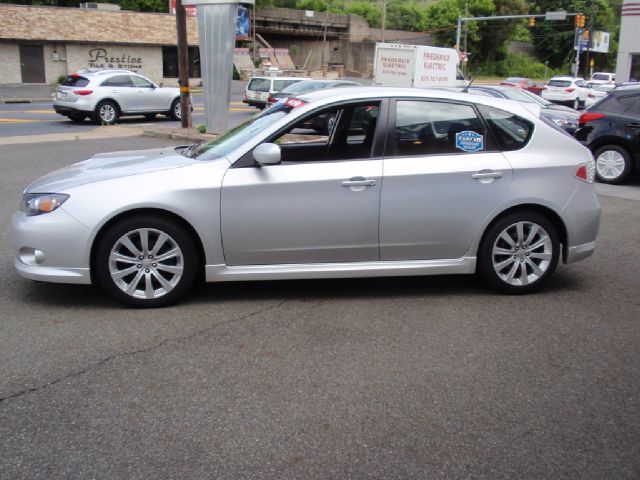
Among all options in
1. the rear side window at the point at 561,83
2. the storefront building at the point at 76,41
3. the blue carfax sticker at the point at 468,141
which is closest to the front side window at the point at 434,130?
the blue carfax sticker at the point at 468,141

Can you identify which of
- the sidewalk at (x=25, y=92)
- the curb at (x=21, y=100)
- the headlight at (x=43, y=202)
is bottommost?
the curb at (x=21, y=100)

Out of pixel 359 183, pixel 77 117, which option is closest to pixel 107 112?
pixel 77 117

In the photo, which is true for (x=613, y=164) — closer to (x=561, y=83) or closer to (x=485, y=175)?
(x=485, y=175)

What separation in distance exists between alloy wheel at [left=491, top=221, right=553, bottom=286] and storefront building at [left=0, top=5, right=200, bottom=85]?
42918mm

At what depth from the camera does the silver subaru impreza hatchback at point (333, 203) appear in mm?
5211

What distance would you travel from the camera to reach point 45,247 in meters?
5.16

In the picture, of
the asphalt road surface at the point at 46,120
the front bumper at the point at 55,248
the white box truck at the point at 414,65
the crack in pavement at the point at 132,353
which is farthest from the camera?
the white box truck at the point at 414,65

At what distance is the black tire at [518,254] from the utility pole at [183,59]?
13661 mm

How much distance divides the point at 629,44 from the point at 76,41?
109 feet

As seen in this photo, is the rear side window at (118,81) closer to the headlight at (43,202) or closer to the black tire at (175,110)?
the black tire at (175,110)

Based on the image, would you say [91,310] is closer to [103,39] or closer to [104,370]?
[104,370]

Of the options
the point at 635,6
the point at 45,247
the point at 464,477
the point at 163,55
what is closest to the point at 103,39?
the point at 163,55

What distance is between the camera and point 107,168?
564 centimetres

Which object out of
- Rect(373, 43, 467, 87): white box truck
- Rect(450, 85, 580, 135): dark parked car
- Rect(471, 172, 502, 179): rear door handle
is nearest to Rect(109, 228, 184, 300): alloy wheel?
Rect(471, 172, 502, 179): rear door handle
